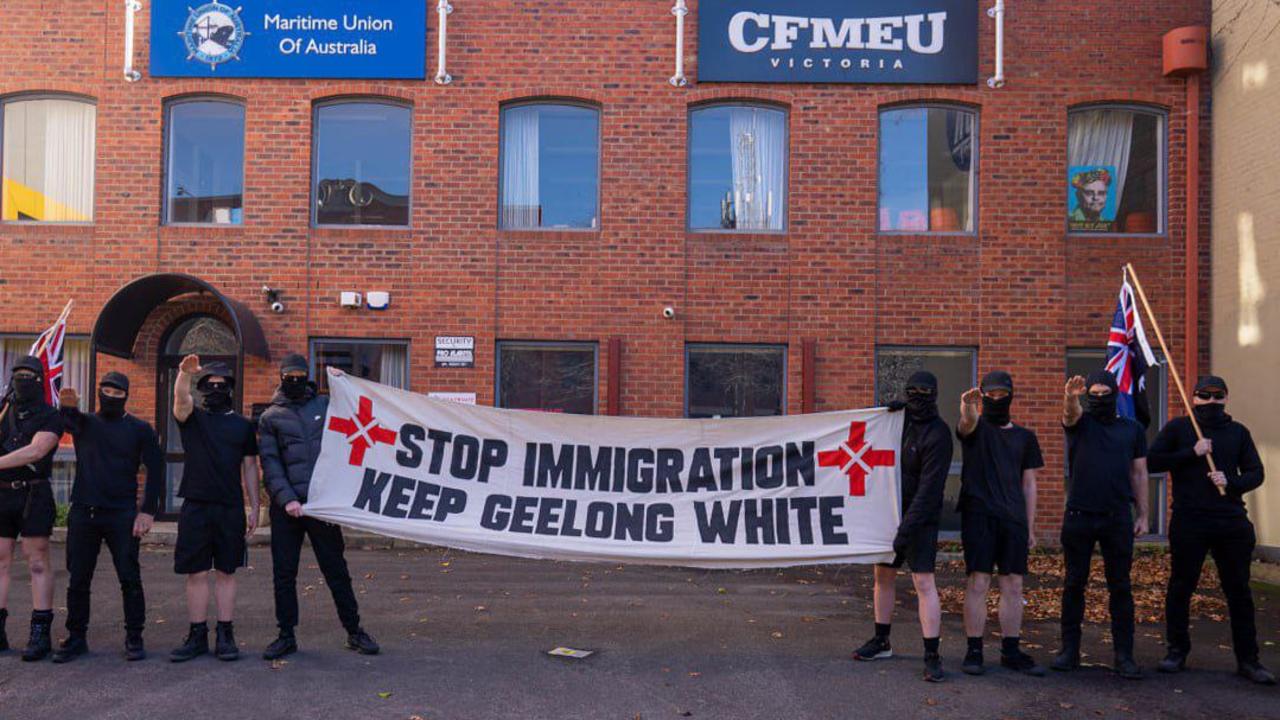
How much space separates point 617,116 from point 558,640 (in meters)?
7.44

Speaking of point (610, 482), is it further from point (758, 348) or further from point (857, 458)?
point (758, 348)

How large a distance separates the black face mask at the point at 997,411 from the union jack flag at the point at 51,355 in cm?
670

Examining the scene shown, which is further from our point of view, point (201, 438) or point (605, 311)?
point (605, 311)

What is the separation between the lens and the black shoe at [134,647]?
266 inches

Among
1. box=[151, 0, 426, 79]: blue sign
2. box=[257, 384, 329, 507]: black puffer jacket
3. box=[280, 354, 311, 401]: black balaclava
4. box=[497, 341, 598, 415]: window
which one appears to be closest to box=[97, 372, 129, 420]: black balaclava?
box=[257, 384, 329, 507]: black puffer jacket

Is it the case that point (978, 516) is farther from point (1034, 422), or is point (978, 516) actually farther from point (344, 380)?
point (1034, 422)

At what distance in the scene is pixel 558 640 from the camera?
7.54 meters

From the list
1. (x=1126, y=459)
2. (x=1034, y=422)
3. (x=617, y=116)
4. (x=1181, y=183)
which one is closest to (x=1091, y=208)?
(x=1181, y=183)

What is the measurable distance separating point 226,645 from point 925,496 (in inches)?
187

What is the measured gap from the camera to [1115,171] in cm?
1301

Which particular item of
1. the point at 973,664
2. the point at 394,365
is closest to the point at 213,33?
the point at 394,365

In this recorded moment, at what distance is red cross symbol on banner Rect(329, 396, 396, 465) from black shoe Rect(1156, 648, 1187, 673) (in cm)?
558

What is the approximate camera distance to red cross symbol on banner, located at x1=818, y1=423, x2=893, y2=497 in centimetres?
728

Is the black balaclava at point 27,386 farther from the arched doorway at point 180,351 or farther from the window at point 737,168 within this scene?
the window at point 737,168
